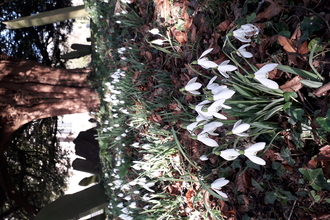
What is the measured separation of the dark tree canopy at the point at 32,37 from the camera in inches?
282

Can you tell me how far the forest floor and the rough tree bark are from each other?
66.7 inches

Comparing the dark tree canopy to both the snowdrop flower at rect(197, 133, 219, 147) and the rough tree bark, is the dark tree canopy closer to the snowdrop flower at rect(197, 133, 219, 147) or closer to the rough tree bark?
the rough tree bark

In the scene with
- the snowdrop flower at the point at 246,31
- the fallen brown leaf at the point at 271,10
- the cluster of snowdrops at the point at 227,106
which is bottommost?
the cluster of snowdrops at the point at 227,106

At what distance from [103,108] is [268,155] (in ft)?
10.6

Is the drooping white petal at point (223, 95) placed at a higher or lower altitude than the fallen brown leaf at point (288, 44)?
lower

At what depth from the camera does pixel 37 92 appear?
4.32 m

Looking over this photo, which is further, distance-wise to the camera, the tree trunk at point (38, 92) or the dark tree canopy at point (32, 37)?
the dark tree canopy at point (32, 37)

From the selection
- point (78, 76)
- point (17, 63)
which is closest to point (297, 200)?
point (78, 76)

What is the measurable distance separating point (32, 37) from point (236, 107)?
759 centimetres

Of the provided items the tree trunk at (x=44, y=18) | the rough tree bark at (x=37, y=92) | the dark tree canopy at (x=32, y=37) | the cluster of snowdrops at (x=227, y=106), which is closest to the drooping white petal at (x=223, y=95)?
the cluster of snowdrops at (x=227, y=106)

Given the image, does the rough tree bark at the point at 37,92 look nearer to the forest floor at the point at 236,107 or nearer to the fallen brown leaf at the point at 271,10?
the forest floor at the point at 236,107

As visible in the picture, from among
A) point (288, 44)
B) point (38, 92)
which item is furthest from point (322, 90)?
point (38, 92)

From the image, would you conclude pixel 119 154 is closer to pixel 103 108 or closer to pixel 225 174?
pixel 103 108

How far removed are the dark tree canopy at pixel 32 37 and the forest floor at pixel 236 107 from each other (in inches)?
215
